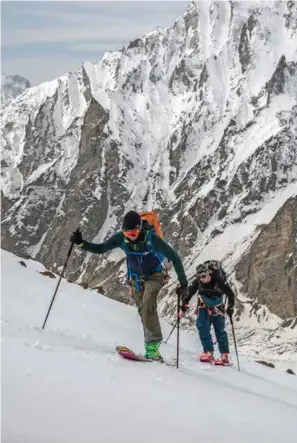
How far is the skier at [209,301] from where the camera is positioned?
1461cm

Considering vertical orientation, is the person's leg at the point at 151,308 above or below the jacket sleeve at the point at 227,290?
below

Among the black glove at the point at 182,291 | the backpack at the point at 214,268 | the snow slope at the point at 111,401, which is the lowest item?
the snow slope at the point at 111,401

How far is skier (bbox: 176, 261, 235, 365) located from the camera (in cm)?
1461

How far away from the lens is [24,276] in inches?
863

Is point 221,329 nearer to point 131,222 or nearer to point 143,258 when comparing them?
point 143,258

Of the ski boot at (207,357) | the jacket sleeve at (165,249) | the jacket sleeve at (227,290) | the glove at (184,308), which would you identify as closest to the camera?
the jacket sleeve at (165,249)

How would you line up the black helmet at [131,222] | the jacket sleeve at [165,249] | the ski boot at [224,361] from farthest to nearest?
the ski boot at [224,361], the jacket sleeve at [165,249], the black helmet at [131,222]

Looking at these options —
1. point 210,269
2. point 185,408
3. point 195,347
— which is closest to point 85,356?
point 185,408

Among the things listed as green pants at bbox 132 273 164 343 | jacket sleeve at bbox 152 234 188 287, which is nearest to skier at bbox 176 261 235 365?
green pants at bbox 132 273 164 343

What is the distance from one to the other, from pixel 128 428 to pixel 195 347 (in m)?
13.4

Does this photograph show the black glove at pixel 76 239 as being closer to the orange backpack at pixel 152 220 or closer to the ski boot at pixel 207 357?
the orange backpack at pixel 152 220

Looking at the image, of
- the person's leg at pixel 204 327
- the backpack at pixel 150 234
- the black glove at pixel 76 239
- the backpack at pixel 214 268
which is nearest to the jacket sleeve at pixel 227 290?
the backpack at pixel 214 268

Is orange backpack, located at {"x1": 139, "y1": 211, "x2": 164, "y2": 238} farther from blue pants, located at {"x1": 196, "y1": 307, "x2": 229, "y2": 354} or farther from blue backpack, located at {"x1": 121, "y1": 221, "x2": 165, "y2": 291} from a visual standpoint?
blue pants, located at {"x1": 196, "y1": 307, "x2": 229, "y2": 354}

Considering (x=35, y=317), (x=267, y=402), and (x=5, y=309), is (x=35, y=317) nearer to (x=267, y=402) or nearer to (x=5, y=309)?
(x=5, y=309)
